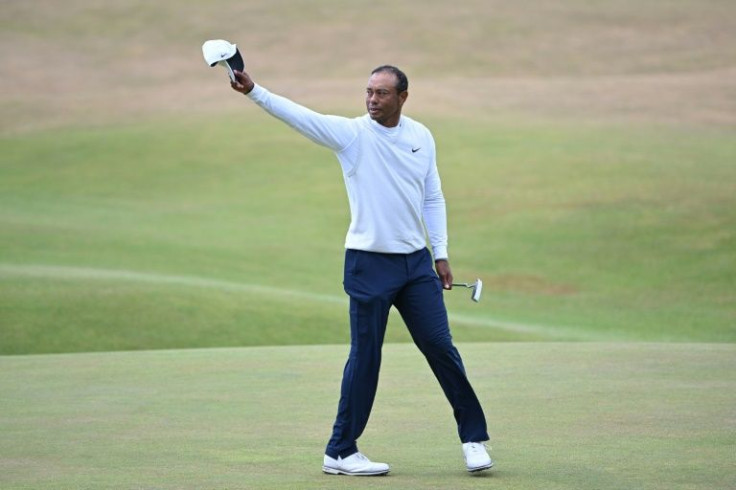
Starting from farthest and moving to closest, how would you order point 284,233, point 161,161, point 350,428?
point 161,161
point 284,233
point 350,428

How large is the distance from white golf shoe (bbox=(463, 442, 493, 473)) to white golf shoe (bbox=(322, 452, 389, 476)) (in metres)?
0.40

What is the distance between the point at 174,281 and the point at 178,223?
10049 mm

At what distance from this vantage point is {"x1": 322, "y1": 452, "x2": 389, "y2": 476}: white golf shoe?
6484 mm

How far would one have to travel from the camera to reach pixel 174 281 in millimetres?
19984

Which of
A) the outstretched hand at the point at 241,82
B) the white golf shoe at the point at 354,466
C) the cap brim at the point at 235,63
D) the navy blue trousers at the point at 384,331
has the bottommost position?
the white golf shoe at the point at 354,466

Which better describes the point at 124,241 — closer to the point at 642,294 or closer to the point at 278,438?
the point at 642,294

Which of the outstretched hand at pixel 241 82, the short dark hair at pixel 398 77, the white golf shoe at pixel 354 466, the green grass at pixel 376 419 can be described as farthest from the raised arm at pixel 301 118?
the green grass at pixel 376 419

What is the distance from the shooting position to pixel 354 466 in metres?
6.51

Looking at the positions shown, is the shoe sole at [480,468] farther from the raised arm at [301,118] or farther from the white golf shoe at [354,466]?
the raised arm at [301,118]

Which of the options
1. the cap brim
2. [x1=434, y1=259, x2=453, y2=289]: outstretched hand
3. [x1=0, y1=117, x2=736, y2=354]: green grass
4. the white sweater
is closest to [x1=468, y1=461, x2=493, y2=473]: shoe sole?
[x1=434, y1=259, x2=453, y2=289]: outstretched hand

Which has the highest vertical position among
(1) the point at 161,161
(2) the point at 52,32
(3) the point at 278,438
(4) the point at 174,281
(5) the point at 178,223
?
(2) the point at 52,32

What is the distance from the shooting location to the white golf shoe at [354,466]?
6.48 m

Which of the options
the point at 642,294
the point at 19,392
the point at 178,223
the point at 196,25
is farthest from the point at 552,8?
the point at 19,392

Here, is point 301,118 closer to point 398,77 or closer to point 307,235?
point 398,77
